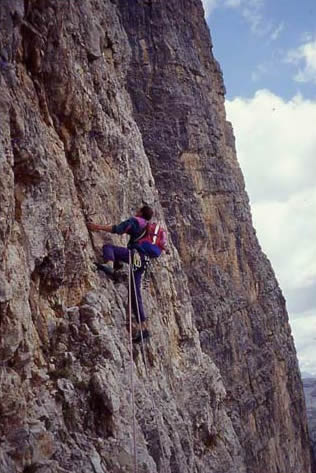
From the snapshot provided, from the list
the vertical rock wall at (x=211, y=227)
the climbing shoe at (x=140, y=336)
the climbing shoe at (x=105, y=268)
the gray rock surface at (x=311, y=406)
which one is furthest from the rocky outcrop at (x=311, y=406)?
the climbing shoe at (x=105, y=268)

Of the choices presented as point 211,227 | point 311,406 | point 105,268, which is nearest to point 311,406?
point 311,406

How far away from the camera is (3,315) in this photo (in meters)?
5.91

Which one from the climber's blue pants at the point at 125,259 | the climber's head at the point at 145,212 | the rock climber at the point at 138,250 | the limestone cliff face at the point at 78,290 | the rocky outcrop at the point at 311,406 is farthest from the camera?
A: the rocky outcrop at the point at 311,406

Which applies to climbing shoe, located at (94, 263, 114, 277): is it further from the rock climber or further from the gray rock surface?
the gray rock surface

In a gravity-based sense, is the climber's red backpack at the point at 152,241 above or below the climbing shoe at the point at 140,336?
above

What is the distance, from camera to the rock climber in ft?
29.4

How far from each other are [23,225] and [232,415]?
1772 cm

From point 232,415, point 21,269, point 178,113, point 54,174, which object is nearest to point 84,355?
point 21,269

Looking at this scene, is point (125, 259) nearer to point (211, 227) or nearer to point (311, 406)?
point (211, 227)

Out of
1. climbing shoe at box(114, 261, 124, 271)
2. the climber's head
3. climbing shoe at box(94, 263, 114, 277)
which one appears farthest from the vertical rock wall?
climbing shoe at box(94, 263, 114, 277)

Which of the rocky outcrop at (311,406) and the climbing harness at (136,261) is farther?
the rocky outcrop at (311,406)

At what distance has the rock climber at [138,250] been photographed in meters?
8.95

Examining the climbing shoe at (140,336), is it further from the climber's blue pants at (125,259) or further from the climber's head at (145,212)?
the climber's head at (145,212)

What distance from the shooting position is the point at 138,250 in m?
9.21
